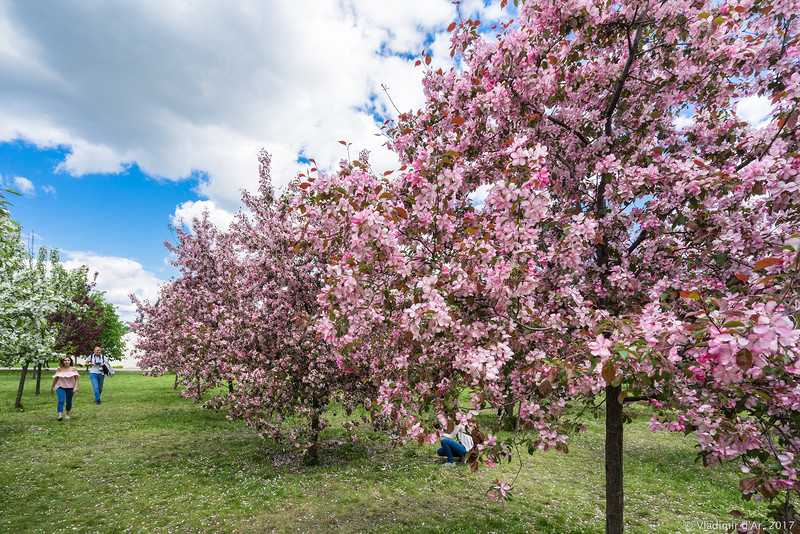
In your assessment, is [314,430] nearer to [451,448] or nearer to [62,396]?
[451,448]

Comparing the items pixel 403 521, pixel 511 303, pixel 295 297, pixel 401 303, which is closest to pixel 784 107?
pixel 511 303

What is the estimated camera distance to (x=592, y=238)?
4.14m

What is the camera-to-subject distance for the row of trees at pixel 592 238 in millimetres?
3002

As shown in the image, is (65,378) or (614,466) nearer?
(614,466)

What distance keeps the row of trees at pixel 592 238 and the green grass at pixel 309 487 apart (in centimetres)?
272

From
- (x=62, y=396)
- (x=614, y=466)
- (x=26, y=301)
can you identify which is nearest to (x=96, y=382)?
(x=62, y=396)

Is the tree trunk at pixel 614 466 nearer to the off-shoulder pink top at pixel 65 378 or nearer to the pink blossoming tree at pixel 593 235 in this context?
the pink blossoming tree at pixel 593 235

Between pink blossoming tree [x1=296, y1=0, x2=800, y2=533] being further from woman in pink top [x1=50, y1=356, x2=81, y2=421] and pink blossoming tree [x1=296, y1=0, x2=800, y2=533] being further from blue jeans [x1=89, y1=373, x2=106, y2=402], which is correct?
blue jeans [x1=89, y1=373, x2=106, y2=402]

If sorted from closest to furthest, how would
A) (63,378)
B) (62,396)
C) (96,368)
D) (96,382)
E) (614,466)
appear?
(614,466) < (63,378) < (62,396) < (96,368) < (96,382)

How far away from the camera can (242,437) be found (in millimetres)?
11641

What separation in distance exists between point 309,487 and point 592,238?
24.7ft

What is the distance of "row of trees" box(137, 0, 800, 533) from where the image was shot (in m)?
3.00

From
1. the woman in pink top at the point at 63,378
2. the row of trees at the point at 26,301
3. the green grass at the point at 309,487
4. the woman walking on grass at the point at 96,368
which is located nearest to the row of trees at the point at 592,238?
the green grass at the point at 309,487

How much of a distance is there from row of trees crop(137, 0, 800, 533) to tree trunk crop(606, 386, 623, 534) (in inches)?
1.2
